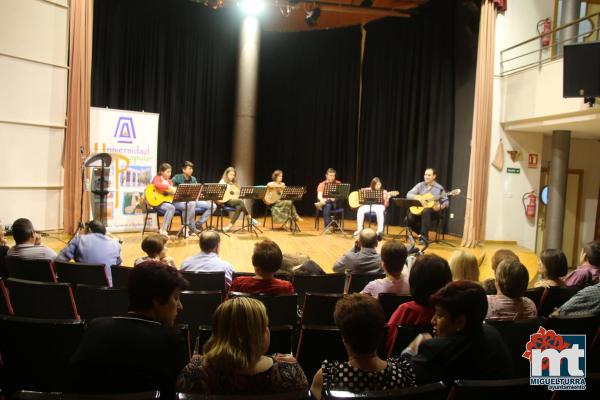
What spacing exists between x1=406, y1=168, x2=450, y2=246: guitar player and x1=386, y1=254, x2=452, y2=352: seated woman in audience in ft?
20.0

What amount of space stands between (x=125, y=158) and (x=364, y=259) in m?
5.46

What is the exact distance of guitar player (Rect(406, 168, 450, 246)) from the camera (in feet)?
29.0

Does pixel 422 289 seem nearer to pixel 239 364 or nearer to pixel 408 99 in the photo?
pixel 239 364

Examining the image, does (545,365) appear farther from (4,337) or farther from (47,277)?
(47,277)

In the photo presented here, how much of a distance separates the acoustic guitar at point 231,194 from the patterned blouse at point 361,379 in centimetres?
761

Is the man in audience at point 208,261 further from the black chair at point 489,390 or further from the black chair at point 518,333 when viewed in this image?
the black chair at point 489,390

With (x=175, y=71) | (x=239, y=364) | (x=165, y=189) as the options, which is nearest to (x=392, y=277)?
(x=239, y=364)

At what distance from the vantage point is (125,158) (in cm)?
840

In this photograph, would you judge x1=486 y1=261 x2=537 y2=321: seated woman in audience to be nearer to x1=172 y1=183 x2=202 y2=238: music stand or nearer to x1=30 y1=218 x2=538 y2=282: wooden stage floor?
x1=30 y1=218 x2=538 y2=282: wooden stage floor

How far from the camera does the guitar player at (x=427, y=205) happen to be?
8.84 metres

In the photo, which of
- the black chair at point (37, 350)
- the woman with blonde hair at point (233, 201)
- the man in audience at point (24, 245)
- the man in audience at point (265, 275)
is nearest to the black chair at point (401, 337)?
the man in audience at point (265, 275)

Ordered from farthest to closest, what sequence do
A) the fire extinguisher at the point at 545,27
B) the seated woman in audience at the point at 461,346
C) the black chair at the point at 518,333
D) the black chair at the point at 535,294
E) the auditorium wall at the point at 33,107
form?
the fire extinguisher at the point at 545,27 → the auditorium wall at the point at 33,107 → the black chair at the point at 535,294 → the black chair at the point at 518,333 → the seated woman in audience at the point at 461,346

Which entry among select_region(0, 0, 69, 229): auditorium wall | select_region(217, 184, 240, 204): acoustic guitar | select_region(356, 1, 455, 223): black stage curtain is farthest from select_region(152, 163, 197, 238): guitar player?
select_region(356, 1, 455, 223): black stage curtain

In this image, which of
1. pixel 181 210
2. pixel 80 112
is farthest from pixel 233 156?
pixel 80 112
